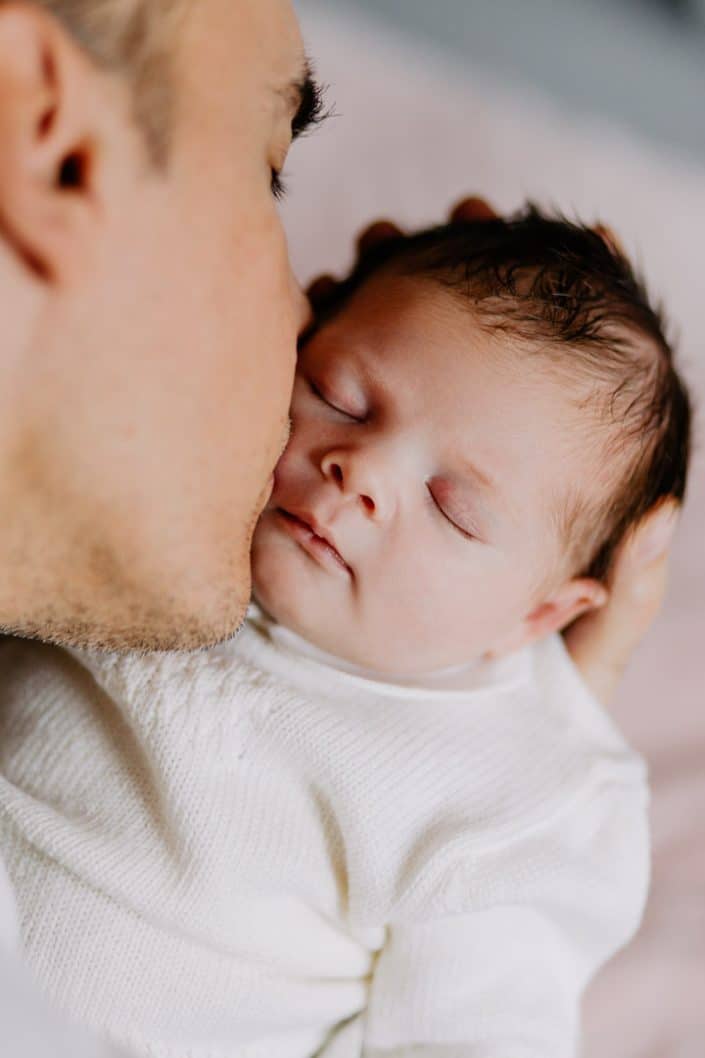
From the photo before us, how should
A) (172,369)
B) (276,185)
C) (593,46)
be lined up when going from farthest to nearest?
(593,46) < (276,185) < (172,369)

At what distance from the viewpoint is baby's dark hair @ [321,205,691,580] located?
1037 mm

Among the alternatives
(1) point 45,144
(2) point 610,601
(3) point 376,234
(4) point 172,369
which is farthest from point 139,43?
(2) point 610,601

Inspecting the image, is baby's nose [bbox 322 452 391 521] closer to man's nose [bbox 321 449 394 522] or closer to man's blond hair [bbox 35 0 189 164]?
man's nose [bbox 321 449 394 522]

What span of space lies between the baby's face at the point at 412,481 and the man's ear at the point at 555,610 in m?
0.09

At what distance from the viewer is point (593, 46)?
1.85 meters

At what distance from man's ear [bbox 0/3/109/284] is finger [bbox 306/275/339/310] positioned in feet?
Answer: 1.63

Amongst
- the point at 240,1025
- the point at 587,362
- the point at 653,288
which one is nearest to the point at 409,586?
the point at 587,362

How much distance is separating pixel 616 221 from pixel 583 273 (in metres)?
0.78

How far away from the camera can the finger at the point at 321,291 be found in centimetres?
119

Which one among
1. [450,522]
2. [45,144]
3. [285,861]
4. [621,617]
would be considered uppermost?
[45,144]

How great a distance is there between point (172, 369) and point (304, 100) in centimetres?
23

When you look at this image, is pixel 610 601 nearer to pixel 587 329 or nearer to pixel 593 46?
pixel 587 329

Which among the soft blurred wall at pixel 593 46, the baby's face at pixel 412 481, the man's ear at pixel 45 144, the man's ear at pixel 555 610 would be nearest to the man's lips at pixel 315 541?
the baby's face at pixel 412 481

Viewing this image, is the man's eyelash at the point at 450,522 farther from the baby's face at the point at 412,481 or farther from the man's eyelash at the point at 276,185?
the man's eyelash at the point at 276,185
